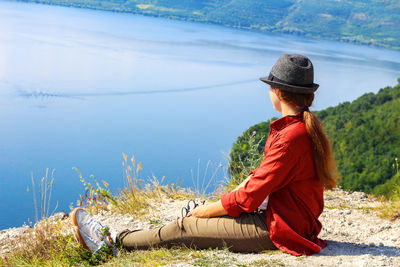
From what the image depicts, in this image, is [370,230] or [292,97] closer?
[292,97]

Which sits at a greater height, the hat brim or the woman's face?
the hat brim

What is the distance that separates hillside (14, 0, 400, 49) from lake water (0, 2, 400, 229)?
1556 inches

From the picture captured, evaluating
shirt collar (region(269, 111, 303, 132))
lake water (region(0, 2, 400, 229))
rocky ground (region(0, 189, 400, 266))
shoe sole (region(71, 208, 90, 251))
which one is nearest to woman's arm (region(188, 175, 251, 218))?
rocky ground (region(0, 189, 400, 266))

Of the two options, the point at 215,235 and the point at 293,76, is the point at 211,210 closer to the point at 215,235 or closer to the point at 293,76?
the point at 215,235

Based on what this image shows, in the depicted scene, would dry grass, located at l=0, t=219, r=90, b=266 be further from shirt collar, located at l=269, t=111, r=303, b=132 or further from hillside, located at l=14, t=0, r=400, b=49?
hillside, located at l=14, t=0, r=400, b=49

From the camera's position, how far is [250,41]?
7088 centimetres

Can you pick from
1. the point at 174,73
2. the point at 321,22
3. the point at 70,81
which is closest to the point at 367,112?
the point at 174,73

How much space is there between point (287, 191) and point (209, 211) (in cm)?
53

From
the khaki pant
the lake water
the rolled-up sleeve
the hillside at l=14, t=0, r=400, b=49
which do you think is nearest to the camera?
the rolled-up sleeve

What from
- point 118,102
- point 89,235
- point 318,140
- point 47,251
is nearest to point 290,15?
point 118,102

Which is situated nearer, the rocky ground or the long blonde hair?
the long blonde hair

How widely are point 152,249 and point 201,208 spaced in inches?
16.4

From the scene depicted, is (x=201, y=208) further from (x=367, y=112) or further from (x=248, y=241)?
(x=367, y=112)

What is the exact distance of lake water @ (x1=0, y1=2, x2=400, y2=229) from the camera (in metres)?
21.2
